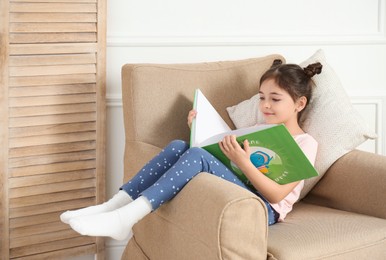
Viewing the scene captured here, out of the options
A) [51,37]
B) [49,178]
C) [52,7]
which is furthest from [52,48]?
[49,178]

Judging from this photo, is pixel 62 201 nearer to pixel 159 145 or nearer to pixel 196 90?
pixel 159 145

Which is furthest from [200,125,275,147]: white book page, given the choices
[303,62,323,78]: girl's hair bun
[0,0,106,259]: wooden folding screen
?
[0,0,106,259]: wooden folding screen

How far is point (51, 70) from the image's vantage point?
2447 mm

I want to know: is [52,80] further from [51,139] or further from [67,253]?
[67,253]

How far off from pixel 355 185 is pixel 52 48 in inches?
45.7

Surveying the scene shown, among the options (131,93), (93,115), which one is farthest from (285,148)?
(93,115)

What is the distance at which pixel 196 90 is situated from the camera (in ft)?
7.52

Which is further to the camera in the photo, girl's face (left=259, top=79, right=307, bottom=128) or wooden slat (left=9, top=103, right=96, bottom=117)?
wooden slat (left=9, top=103, right=96, bottom=117)

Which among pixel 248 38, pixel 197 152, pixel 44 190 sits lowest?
pixel 44 190

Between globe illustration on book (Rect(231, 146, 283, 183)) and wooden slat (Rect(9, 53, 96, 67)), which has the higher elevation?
wooden slat (Rect(9, 53, 96, 67))

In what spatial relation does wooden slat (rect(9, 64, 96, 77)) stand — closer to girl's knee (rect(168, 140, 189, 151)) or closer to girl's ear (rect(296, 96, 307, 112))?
girl's knee (rect(168, 140, 189, 151))

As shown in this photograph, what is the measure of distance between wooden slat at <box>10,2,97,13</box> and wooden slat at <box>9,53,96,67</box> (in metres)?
0.16

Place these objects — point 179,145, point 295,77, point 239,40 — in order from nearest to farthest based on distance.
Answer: point 179,145 < point 295,77 < point 239,40

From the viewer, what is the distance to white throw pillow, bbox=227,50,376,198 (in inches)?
89.8
